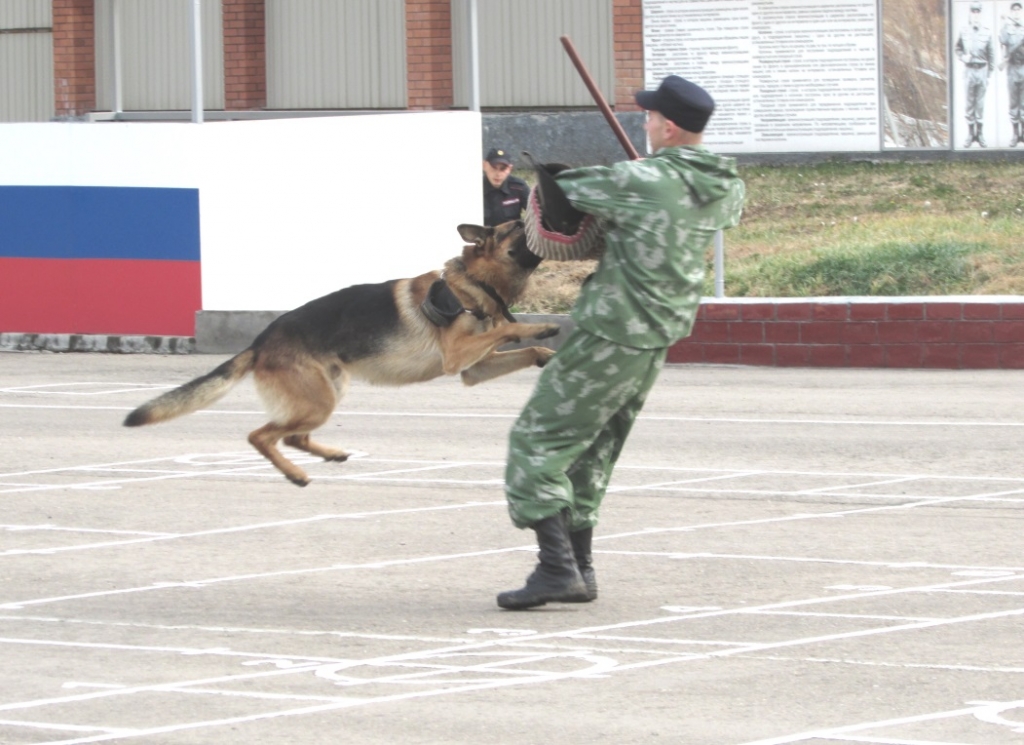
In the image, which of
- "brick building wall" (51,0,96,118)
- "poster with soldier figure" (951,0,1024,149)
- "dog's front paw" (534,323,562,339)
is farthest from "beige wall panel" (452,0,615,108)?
"dog's front paw" (534,323,562,339)

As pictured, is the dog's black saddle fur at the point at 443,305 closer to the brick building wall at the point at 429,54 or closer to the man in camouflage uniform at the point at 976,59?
the man in camouflage uniform at the point at 976,59

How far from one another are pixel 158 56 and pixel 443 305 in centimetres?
2111

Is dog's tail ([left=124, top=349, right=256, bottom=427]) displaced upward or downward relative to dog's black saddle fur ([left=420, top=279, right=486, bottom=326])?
downward

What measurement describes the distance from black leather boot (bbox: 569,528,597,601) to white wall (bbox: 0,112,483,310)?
10.6 meters

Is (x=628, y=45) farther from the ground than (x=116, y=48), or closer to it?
closer to it

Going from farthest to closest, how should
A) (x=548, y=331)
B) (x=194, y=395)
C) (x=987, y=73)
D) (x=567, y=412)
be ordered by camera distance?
(x=987, y=73)
(x=194, y=395)
(x=548, y=331)
(x=567, y=412)

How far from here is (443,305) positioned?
9.26m

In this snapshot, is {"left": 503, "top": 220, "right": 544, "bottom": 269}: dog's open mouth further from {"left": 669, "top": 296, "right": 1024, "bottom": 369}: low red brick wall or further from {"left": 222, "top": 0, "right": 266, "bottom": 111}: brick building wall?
{"left": 222, "top": 0, "right": 266, "bottom": 111}: brick building wall

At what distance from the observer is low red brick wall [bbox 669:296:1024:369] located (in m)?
15.6

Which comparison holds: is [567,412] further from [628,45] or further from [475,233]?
[628,45]

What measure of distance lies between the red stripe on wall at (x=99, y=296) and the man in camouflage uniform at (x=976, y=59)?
1016 cm

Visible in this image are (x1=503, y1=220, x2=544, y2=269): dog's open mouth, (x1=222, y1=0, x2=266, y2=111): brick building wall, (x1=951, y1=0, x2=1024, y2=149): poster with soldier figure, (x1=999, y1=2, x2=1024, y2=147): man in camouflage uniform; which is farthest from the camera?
(x1=222, y1=0, x2=266, y2=111): brick building wall

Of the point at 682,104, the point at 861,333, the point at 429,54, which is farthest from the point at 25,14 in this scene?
the point at 682,104

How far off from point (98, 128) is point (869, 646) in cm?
1276
